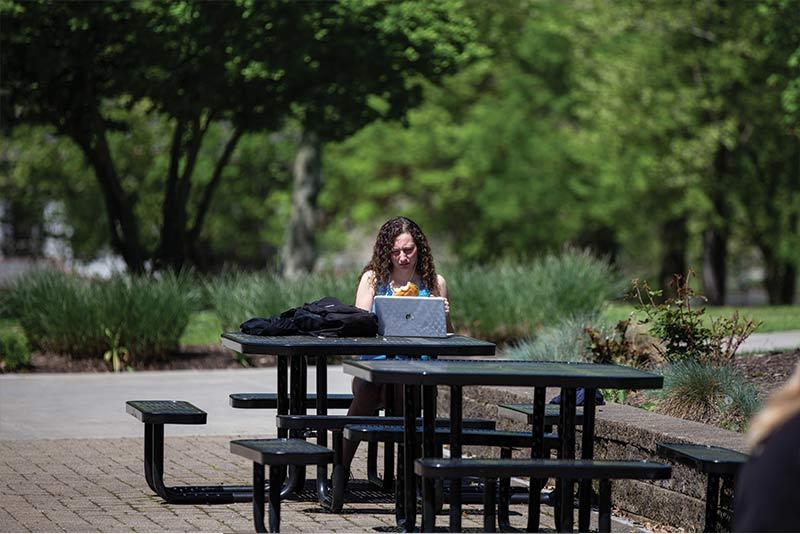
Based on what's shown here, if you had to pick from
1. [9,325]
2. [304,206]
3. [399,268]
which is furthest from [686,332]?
[304,206]

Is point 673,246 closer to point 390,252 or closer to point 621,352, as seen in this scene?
point 621,352

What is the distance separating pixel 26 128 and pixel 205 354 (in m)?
21.1

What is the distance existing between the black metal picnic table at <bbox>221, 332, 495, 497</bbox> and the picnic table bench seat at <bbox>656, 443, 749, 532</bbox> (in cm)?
117

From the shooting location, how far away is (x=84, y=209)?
41344 mm

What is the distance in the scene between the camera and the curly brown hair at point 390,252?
8984 millimetres

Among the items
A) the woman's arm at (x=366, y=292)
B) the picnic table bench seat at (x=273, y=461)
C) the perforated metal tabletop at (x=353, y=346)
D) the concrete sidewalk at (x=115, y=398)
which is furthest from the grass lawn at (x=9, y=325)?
the picnic table bench seat at (x=273, y=461)

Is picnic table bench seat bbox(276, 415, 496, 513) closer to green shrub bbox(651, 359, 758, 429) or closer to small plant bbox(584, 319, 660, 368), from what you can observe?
green shrub bbox(651, 359, 758, 429)

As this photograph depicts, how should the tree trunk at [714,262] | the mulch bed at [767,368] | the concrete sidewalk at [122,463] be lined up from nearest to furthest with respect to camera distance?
the concrete sidewalk at [122,463] < the mulch bed at [767,368] < the tree trunk at [714,262]

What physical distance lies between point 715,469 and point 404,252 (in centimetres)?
281

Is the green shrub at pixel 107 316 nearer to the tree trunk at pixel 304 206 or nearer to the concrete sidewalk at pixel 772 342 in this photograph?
the concrete sidewalk at pixel 772 342


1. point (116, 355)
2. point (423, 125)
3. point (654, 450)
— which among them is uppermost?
point (423, 125)

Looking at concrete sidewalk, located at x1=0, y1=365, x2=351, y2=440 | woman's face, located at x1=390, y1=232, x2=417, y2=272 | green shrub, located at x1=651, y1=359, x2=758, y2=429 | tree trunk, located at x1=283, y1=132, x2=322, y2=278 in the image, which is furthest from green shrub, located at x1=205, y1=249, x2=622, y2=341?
tree trunk, located at x1=283, y1=132, x2=322, y2=278

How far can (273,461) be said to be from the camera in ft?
21.9

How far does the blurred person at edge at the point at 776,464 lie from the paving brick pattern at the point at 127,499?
420 cm
